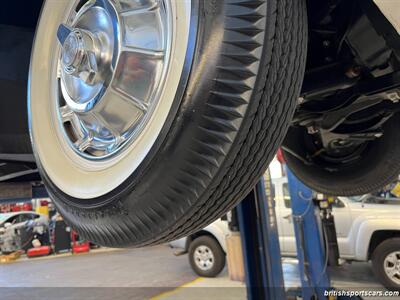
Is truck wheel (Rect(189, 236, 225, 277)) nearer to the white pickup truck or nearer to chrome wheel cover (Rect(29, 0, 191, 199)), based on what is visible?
the white pickup truck

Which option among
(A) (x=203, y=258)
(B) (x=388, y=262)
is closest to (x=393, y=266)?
(B) (x=388, y=262)

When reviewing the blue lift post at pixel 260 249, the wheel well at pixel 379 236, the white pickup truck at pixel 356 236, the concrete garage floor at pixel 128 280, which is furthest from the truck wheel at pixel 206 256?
the blue lift post at pixel 260 249

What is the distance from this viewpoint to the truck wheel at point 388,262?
3.97 metres

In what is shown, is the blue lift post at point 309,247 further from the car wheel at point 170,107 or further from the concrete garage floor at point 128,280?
the car wheel at point 170,107

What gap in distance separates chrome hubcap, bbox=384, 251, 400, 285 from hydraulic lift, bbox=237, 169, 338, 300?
54.5 inches

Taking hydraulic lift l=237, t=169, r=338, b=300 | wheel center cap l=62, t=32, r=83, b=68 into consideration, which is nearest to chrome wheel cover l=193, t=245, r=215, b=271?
hydraulic lift l=237, t=169, r=338, b=300

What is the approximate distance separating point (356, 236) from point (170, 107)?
14.1ft

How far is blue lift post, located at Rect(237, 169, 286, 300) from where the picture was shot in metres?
2.29

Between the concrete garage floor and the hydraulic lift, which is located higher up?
the hydraulic lift

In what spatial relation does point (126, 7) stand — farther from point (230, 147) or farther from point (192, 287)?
point (192, 287)

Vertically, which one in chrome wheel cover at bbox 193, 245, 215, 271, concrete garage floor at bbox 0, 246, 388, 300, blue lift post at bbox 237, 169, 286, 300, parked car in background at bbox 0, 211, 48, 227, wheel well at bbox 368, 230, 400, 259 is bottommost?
concrete garage floor at bbox 0, 246, 388, 300

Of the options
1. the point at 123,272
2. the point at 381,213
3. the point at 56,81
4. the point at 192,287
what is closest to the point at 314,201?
the point at 381,213

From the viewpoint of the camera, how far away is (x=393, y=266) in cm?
→ 401

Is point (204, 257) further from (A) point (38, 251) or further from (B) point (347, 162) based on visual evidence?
(A) point (38, 251)
